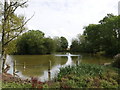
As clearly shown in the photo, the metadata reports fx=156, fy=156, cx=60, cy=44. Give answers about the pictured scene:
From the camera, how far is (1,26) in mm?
6559

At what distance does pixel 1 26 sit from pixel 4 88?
11.7 ft

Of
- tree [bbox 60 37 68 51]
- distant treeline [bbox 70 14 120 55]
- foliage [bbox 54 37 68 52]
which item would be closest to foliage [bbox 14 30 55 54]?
foliage [bbox 54 37 68 52]

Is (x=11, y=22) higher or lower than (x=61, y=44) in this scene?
lower

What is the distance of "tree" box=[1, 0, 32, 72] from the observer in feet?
22.2

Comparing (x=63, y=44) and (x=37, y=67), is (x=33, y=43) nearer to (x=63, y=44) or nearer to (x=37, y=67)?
(x=63, y=44)

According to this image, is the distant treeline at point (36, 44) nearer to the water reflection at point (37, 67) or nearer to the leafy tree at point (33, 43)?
the leafy tree at point (33, 43)

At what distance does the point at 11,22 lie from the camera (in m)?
7.00

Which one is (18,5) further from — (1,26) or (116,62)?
(116,62)

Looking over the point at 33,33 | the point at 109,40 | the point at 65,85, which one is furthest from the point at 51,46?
the point at 65,85

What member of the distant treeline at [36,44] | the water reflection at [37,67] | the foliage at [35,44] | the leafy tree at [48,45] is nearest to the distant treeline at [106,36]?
the leafy tree at [48,45]

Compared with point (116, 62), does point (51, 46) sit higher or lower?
higher

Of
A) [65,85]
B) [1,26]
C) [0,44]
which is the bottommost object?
[65,85]

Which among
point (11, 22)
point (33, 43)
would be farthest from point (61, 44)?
point (11, 22)

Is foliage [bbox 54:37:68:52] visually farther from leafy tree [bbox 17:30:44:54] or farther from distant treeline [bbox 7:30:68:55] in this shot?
leafy tree [bbox 17:30:44:54]
